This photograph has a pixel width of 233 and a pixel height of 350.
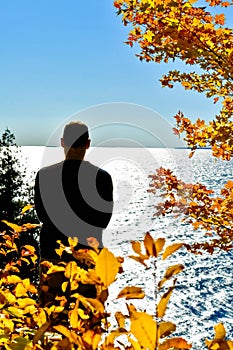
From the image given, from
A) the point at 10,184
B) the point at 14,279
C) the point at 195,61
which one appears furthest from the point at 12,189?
the point at 14,279

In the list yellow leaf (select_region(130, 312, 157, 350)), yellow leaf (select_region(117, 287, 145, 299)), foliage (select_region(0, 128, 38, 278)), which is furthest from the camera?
foliage (select_region(0, 128, 38, 278))

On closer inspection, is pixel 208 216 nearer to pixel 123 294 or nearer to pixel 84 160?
pixel 84 160

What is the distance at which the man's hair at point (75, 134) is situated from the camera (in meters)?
3.46

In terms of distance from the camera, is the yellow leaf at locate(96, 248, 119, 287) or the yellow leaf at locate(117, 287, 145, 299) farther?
the yellow leaf at locate(117, 287, 145, 299)

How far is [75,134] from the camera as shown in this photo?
3479 millimetres

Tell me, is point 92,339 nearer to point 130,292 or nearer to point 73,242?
point 130,292

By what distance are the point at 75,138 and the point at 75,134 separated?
3 cm

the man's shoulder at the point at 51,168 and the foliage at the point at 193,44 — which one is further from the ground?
the foliage at the point at 193,44

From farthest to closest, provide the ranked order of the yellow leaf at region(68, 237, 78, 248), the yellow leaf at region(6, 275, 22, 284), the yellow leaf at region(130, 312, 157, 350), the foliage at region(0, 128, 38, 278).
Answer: the foliage at region(0, 128, 38, 278)
the yellow leaf at region(6, 275, 22, 284)
the yellow leaf at region(68, 237, 78, 248)
the yellow leaf at region(130, 312, 157, 350)

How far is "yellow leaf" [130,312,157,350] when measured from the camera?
100 cm

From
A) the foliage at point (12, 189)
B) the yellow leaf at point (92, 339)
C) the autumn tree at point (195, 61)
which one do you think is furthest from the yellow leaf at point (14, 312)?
the foliage at point (12, 189)

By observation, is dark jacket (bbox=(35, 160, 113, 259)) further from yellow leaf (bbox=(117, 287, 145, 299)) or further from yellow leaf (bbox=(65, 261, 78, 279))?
yellow leaf (bbox=(117, 287, 145, 299))

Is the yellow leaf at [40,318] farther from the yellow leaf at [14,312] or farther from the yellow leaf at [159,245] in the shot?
the yellow leaf at [159,245]

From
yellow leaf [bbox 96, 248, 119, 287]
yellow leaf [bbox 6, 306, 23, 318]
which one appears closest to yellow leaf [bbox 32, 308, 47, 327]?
yellow leaf [bbox 6, 306, 23, 318]
